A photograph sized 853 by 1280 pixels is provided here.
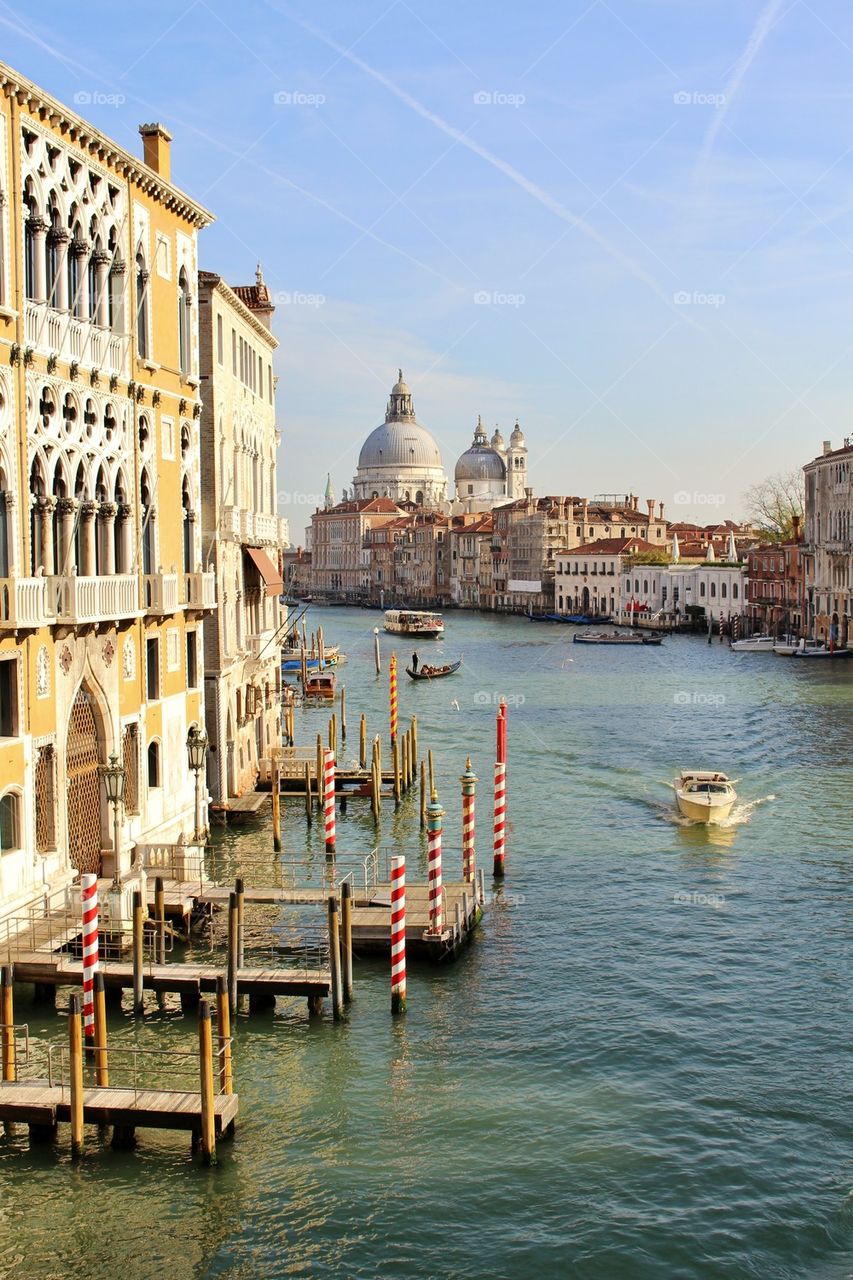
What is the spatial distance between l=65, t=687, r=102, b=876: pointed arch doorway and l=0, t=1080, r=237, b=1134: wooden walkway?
326 centimetres

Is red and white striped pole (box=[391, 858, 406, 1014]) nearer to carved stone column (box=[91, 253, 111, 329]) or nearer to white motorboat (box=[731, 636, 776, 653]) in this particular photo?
carved stone column (box=[91, 253, 111, 329])

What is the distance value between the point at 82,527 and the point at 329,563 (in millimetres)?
106085

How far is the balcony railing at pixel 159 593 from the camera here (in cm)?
1292

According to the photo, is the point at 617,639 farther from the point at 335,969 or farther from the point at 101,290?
the point at 335,969

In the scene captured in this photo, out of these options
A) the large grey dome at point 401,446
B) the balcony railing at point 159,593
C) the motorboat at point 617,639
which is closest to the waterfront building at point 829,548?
the motorboat at point 617,639

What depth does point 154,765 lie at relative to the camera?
13.3m

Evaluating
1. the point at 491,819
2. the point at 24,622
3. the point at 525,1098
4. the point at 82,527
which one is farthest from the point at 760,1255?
the point at 491,819

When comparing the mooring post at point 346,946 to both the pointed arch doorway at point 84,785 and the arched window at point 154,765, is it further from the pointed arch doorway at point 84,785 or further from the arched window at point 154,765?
the arched window at point 154,765

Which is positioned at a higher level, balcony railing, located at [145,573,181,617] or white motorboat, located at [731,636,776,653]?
Result: balcony railing, located at [145,573,181,617]

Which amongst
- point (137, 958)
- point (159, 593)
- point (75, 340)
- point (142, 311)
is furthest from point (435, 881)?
point (142, 311)

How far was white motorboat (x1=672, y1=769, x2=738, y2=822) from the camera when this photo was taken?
57.6 feet

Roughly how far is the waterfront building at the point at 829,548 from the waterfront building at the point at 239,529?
29.5m

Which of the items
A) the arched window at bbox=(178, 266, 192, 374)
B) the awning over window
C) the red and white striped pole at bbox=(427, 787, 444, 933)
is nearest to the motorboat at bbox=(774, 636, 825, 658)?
the awning over window

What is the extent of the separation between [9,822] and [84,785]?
4.84 feet
